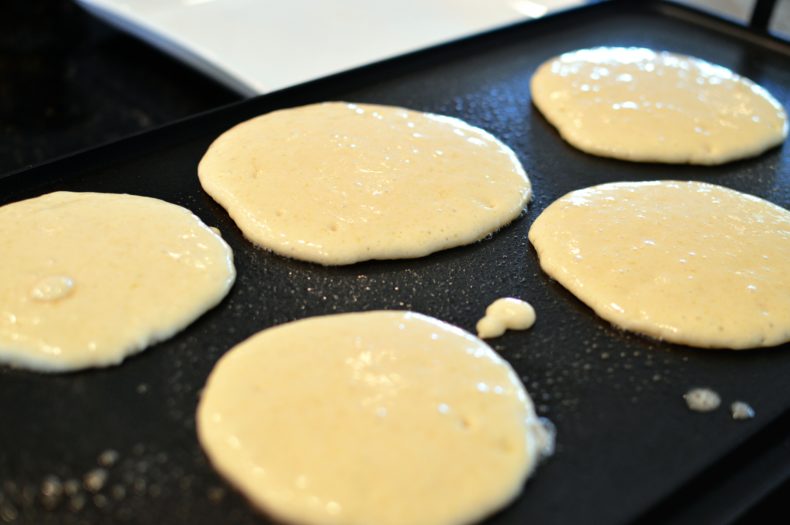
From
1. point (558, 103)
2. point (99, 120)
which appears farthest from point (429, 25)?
point (99, 120)

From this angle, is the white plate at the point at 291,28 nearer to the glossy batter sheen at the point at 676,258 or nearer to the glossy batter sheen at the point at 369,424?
the glossy batter sheen at the point at 676,258

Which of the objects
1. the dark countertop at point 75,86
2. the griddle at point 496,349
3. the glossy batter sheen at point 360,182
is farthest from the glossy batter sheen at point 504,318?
the dark countertop at point 75,86

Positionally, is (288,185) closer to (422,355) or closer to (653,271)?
(422,355)

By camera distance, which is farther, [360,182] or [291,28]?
[291,28]

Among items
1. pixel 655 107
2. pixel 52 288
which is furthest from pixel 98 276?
pixel 655 107

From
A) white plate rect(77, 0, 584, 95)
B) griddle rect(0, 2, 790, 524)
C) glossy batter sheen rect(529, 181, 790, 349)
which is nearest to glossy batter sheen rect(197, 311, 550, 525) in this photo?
griddle rect(0, 2, 790, 524)

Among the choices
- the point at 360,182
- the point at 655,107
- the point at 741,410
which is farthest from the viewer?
the point at 655,107

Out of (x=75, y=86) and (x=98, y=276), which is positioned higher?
(x=98, y=276)

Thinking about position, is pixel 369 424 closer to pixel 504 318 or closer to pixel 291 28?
pixel 504 318
